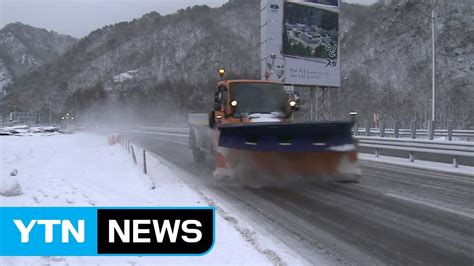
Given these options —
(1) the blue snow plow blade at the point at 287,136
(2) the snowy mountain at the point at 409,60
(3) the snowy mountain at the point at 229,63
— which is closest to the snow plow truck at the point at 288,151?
(1) the blue snow plow blade at the point at 287,136

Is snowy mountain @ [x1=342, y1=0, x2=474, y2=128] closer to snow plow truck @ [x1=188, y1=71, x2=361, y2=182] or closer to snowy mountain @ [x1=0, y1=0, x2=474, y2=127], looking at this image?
snowy mountain @ [x1=0, y1=0, x2=474, y2=127]

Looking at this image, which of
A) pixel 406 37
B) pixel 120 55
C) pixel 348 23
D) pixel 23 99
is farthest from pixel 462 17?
Result: pixel 23 99

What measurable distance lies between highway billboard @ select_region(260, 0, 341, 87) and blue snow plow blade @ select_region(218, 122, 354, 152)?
16512 millimetres

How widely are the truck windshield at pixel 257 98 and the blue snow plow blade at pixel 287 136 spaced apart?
1979 mm

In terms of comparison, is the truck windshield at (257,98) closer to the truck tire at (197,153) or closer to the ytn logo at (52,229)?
the truck tire at (197,153)

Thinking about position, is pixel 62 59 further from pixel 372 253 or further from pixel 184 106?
pixel 372 253

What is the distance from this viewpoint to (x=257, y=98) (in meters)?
12.9

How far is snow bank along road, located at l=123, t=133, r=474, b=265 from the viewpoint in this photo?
584cm

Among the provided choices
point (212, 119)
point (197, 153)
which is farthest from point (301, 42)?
point (212, 119)

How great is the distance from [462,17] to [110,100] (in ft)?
→ 299

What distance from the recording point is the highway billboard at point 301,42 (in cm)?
2831

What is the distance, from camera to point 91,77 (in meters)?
160

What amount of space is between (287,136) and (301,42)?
1982cm

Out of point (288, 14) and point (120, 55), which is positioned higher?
point (120, 55)
